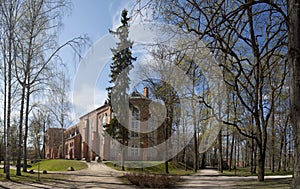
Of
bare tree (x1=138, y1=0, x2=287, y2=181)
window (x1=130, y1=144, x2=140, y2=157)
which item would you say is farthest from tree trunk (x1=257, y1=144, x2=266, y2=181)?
window (x1=130, y1=144, x2=140, y2=157)

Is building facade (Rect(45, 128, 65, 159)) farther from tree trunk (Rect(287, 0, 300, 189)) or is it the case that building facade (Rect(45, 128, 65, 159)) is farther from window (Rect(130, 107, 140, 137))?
tree trunk (Rect(287, 0, 300, 189))

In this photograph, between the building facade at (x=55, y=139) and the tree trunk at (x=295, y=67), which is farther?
the building facade at (x=55, y=139)

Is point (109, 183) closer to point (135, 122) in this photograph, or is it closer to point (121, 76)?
point (135, 122)

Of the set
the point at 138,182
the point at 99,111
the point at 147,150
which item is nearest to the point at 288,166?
the point at 147,150

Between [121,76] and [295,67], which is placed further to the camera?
[121,76]

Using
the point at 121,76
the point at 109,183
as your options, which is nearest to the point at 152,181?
the point at 109,183

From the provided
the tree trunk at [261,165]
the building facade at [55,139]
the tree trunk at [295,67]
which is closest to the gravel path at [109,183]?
the tree trunk at [261,165]

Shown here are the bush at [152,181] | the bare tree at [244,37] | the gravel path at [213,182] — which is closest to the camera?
the bare tree at [244,37]

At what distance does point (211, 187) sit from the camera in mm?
13383

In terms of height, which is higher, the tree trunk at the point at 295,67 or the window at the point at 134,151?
the tree trunk at the point at 295,67

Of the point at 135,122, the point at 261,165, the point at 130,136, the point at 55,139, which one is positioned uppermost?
the point at 135,122

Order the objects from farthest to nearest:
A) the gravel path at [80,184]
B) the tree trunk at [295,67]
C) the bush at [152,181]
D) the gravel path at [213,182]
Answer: the bush at [152,181] < the gravel path at [80,184] < the gravel path at [213,182] < the tree trunk at [295,67]

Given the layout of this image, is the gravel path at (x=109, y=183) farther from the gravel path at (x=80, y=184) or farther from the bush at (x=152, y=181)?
the bush at (x=152, y=181)

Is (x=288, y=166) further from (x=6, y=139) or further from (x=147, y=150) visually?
(x=6, y=139)
